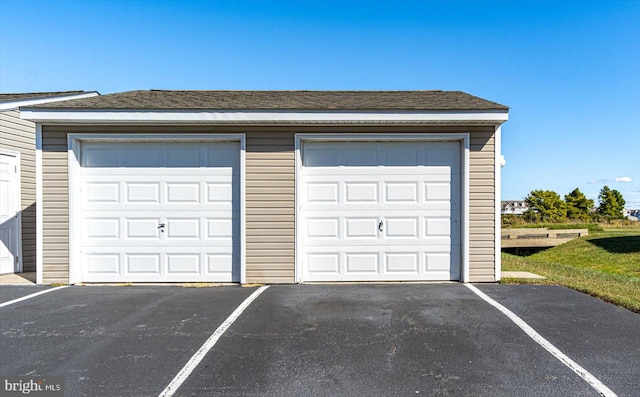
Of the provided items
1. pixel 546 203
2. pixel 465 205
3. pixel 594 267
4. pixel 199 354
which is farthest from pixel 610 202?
pixel 199 354

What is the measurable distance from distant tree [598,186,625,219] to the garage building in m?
48.0

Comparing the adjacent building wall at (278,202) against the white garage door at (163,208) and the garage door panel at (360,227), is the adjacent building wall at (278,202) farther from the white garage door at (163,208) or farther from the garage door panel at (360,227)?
the garage door panel at (360,227)

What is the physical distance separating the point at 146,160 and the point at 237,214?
1854mm

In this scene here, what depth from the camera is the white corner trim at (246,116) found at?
213 inches

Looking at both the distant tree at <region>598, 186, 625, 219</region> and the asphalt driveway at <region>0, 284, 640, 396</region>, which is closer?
the asphalt driveway at <region>0, 284, 640, 396</region>

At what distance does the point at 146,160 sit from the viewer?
582cm

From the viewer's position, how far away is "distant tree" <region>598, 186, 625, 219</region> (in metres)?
41.3

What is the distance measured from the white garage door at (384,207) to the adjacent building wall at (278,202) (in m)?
0.25

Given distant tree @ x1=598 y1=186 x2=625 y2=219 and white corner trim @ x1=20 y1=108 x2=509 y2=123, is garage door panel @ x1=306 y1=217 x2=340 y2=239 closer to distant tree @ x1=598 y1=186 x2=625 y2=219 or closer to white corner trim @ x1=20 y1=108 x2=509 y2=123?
white corner trim @ x1=20 y1=108 x2=509 y2=123

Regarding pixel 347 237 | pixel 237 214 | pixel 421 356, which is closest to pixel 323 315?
pixel 421 356

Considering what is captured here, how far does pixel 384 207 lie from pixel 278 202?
72.9 inches

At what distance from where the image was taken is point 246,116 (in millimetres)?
5477

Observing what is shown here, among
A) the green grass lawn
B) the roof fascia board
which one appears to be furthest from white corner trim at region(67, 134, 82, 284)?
the green grass lawn

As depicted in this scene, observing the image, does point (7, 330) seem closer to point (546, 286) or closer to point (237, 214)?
point (237, 214)
